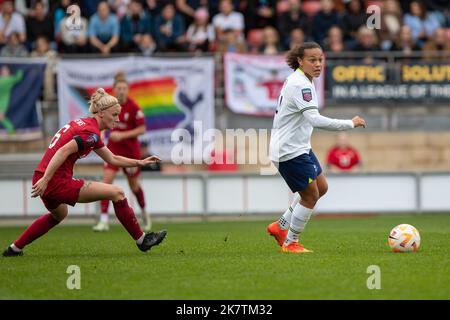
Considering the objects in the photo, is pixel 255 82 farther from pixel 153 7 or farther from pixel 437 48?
pixel 437 48

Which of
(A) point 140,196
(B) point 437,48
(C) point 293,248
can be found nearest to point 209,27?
(B) point 437,48

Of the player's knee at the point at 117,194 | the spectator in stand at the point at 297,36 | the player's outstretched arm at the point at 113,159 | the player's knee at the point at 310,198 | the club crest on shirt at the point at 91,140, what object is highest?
the spectator in stand at the point at 297,36

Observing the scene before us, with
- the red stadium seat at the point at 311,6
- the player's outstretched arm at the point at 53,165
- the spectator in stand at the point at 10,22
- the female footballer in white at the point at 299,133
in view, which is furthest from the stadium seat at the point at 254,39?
the player's outstretched arm at the point at 53,165

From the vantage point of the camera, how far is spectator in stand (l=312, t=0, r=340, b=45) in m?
22.6

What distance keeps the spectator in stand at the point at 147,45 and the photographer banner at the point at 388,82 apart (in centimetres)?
380

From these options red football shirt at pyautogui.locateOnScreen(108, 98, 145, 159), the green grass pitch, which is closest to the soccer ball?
the green grass pitch

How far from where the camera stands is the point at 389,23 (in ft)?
75.7

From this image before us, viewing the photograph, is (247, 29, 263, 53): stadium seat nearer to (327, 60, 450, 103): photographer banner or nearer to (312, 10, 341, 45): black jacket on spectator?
(312, 10, 341, 45): black jacket on spectator

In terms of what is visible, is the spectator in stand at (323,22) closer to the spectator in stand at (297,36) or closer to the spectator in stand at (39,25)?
the spectator in stand at (297,36)

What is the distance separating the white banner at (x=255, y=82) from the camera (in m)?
21.4

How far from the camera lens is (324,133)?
22.1 metres

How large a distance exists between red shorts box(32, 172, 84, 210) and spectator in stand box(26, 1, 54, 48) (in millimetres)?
11905

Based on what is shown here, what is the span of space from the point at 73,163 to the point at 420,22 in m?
14.0
